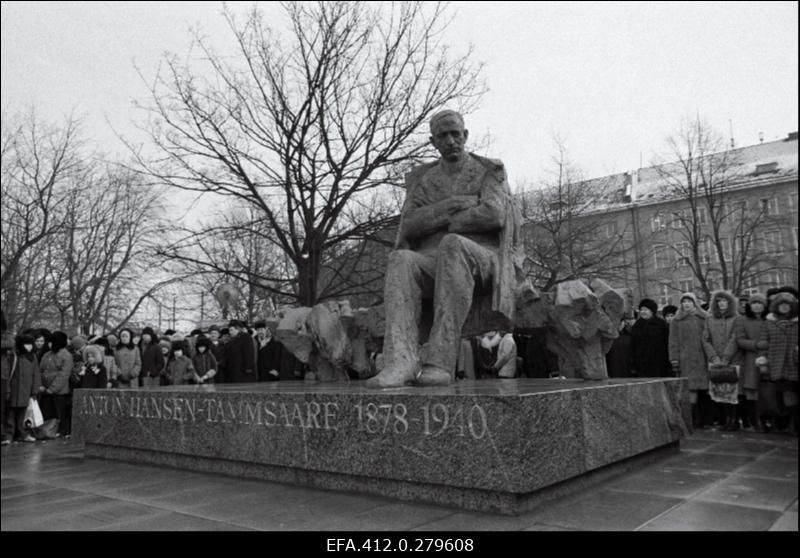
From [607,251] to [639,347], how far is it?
11.9 m

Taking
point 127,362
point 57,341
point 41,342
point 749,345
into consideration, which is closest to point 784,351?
point 749,345

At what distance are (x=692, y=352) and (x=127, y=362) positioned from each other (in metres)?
8.11

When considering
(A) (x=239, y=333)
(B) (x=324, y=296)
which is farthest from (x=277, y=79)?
(A) (x=239, y=333)

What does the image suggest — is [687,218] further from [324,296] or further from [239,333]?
[239,333]

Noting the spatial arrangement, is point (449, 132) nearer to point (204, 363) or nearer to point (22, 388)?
point (204, 363)

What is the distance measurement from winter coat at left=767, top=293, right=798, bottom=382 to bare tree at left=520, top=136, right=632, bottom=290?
31.6 ft

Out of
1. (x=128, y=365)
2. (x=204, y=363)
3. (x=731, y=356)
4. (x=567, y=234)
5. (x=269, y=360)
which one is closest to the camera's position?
(x=731, y=356)

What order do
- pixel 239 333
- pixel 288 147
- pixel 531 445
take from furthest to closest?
pixel 288 147 < pixel 239 333 < pixel 531 445

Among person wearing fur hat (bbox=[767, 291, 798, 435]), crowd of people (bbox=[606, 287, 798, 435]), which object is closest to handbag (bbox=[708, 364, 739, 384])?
crowd of people (bbox=[606, 287, 798, 435])

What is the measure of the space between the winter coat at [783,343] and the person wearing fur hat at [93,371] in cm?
843

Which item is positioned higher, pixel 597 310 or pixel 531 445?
pixel 597 310

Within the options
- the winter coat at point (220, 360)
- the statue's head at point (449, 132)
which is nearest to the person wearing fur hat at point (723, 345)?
the statue's head at point (449, 132)

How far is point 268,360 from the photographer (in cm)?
952

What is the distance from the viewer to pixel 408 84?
11812 millimetres
